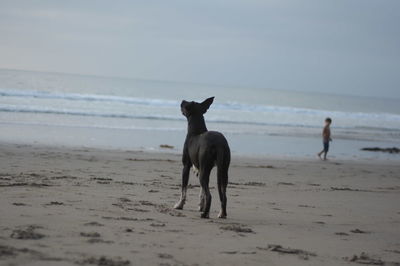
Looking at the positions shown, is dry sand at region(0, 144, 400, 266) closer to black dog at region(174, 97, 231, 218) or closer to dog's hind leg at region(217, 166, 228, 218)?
dog's hind leg at region(217, 166, 228, 218)

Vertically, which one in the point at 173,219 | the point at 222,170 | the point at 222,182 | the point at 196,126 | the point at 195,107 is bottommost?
the point at 173,219

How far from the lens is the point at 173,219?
7.07 m

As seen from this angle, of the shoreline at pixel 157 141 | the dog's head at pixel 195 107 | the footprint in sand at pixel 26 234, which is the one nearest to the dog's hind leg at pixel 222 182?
the dog's head at pixel 195 107

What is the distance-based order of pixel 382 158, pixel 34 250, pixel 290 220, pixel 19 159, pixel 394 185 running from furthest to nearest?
pixel 382 158 → pixel 394 185 → pixel 19 159 → pixel 290 220 → pixel 34 250

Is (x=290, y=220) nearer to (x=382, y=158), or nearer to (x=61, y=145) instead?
(x=61, y=145)

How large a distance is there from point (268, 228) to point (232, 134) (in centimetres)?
2010

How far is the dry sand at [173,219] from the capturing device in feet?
17.0

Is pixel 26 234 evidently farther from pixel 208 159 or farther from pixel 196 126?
pixel 196 126

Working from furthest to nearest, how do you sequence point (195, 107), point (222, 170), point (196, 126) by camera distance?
point (195, 107)
point (196, 126)
point (222, 170)

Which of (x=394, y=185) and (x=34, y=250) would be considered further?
(x=394, y=185)

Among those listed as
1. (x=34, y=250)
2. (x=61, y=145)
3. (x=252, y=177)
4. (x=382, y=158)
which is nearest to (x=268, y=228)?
(x=34, y=250)

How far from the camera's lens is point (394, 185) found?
13875mm

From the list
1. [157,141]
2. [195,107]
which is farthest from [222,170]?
[157,141]

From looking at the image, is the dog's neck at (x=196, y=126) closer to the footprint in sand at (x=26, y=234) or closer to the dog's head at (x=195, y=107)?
the dog's head at (x=195, y=107)
